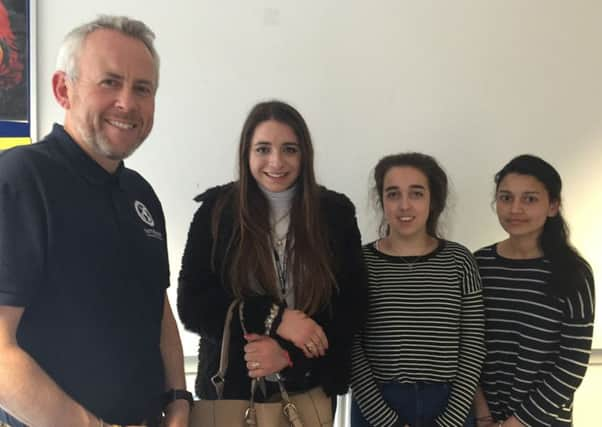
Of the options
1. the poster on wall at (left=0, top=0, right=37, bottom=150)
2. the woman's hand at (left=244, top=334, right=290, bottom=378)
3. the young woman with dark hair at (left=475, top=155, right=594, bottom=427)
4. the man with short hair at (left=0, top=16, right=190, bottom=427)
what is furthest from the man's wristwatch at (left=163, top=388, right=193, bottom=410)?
the poster on wall at (left=0, top=0, right=37, bottom=150)

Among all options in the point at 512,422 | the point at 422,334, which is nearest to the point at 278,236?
the point at 422,334

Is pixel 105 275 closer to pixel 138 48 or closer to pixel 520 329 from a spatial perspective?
→ pixel 138 48

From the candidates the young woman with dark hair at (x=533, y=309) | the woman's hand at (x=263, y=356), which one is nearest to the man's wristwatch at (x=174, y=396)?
the woman's hand at (x=263, y=356)

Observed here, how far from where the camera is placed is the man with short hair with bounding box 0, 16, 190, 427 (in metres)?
0.85

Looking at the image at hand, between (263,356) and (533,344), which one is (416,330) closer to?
(533,344)

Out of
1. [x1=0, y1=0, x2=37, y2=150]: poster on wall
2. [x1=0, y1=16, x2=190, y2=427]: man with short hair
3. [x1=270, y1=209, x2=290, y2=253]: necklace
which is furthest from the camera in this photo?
[x1=0, y1=0, x2=37, y2=150]: poster on wall

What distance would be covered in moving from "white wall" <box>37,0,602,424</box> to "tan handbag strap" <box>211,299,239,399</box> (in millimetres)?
639

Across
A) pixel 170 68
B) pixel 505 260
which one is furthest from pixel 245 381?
pixel 170 68

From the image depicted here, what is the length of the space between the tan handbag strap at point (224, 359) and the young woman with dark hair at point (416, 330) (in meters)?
0.44

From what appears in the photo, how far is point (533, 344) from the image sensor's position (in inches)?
60.6

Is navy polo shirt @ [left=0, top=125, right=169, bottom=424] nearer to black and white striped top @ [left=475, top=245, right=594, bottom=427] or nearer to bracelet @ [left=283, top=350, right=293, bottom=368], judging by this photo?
bracelet @ [left=283, top=350, right=293, bottom=368]

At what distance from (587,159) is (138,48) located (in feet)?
6.00

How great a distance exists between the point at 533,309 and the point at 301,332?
764 millimetres

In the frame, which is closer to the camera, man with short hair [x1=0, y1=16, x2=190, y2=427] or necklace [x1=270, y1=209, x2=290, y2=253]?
man with short hair [x1=0, y1=16, x2=190, y2=427]
